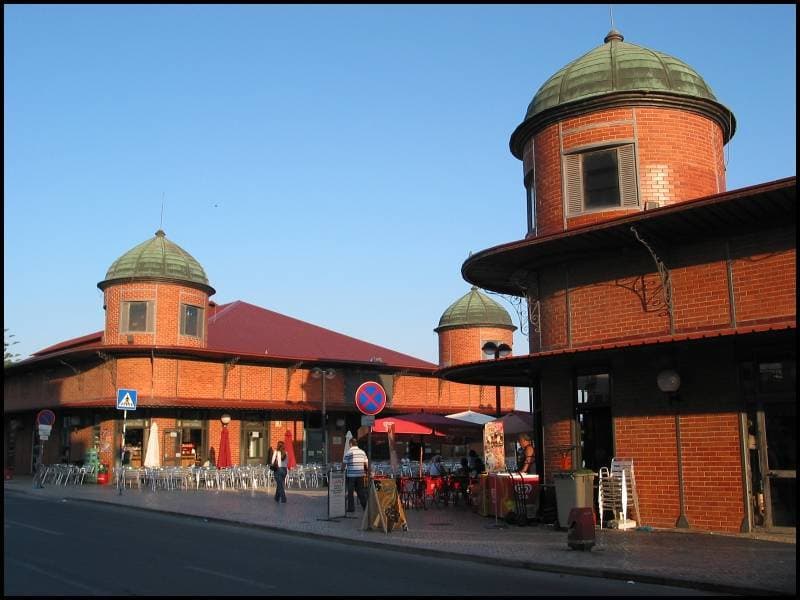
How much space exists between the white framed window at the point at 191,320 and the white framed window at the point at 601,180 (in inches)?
823

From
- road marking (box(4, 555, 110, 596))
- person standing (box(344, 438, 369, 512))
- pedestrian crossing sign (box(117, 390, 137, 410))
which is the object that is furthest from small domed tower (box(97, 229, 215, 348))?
road marking (box(4, 555, 110, 596))

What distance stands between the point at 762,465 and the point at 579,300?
4361mm

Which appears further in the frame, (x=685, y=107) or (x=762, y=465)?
(x=685, y=107)

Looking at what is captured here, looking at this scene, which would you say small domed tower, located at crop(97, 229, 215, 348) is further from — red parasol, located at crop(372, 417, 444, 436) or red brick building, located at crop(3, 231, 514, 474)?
red parasol, located at crop(372, 417, 444, 436)

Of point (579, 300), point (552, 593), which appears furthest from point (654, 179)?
point (552, 593)

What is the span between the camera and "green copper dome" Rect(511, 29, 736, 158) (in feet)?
55.5

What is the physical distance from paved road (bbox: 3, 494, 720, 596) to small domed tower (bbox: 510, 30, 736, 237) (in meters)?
7.84

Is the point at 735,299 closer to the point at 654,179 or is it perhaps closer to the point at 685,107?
the point at 654,179

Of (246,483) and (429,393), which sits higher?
(429,393)

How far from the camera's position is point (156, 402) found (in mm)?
30750

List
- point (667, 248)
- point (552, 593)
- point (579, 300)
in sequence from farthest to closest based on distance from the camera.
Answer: point (579, 300) → point (667, 248) → point (552, 593)

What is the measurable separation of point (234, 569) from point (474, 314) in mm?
34821

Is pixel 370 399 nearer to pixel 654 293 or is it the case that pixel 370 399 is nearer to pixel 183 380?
pixel 654 293

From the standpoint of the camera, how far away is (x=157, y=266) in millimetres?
33812
